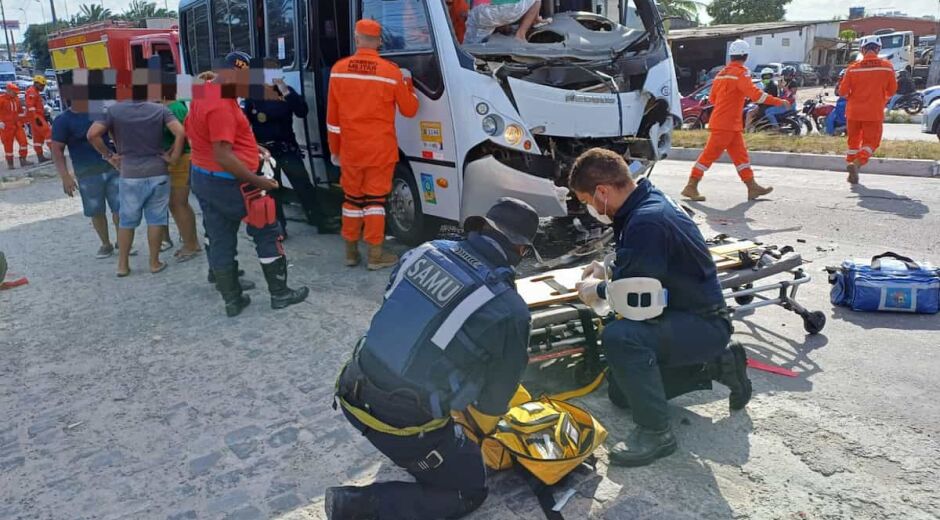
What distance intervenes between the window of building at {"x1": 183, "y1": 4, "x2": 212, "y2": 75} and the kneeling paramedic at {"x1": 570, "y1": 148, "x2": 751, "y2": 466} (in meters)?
7.04

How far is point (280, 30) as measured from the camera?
6.79m

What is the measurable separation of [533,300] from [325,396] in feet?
3.89

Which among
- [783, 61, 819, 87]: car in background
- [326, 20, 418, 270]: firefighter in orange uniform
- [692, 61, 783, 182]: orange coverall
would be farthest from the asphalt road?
[783, 61, 819, 87]: car in background

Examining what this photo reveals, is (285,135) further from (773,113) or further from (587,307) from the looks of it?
(773,113)

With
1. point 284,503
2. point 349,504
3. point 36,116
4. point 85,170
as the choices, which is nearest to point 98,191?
point 85,170

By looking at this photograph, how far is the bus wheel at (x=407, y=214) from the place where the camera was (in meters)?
5.81

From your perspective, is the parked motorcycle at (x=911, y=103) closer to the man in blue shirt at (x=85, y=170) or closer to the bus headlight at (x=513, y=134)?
the bus headlight at (x=513, y=134)

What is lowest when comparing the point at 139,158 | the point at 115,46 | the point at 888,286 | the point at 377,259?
the point at 377,259

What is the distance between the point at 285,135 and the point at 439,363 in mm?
4759

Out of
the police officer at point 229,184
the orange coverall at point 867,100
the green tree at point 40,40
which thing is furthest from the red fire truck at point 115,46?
the green tree at point 40,40

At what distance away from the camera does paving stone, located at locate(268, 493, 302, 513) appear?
8.87 ft

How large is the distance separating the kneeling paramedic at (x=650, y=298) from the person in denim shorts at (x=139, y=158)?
390cm

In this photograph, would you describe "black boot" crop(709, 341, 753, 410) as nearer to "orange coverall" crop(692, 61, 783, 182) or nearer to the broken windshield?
the broken windshield

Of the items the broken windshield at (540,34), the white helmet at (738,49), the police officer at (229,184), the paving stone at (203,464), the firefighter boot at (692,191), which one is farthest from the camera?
the firefighter boot at (692,191)
